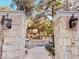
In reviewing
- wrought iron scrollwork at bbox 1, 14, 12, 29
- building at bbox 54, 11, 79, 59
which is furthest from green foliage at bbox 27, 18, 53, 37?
wrought iron scrollwork at bbox 1, 14, 12, 29

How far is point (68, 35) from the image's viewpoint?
6.75 m

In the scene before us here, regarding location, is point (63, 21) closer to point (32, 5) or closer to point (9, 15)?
point (9, 15)

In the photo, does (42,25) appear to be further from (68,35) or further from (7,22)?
(7,22)

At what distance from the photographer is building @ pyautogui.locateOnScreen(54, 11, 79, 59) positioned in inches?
263

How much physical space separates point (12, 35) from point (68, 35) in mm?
1890

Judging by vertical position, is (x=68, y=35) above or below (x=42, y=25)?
below

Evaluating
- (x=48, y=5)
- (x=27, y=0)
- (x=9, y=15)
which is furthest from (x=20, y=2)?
(x=9, y=15)

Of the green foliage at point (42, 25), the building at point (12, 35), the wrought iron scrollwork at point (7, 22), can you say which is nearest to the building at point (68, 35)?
the building at point (12, 35)

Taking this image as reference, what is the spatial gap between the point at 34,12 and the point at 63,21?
14.5 m

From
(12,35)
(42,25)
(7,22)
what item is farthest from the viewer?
(42,25)

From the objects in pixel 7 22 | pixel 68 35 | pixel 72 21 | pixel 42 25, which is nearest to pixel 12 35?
pixel 7 22

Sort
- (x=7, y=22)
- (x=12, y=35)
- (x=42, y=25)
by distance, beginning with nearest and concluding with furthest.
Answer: (x=7, y=22) < (x=12, y=35) < (x=42, y=25)

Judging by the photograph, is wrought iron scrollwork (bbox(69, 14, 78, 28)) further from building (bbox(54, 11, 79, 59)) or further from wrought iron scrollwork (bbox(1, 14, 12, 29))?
wrought iron scrollwork (bbox(1, 14, 12, 29))

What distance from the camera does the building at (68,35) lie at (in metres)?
6.68
